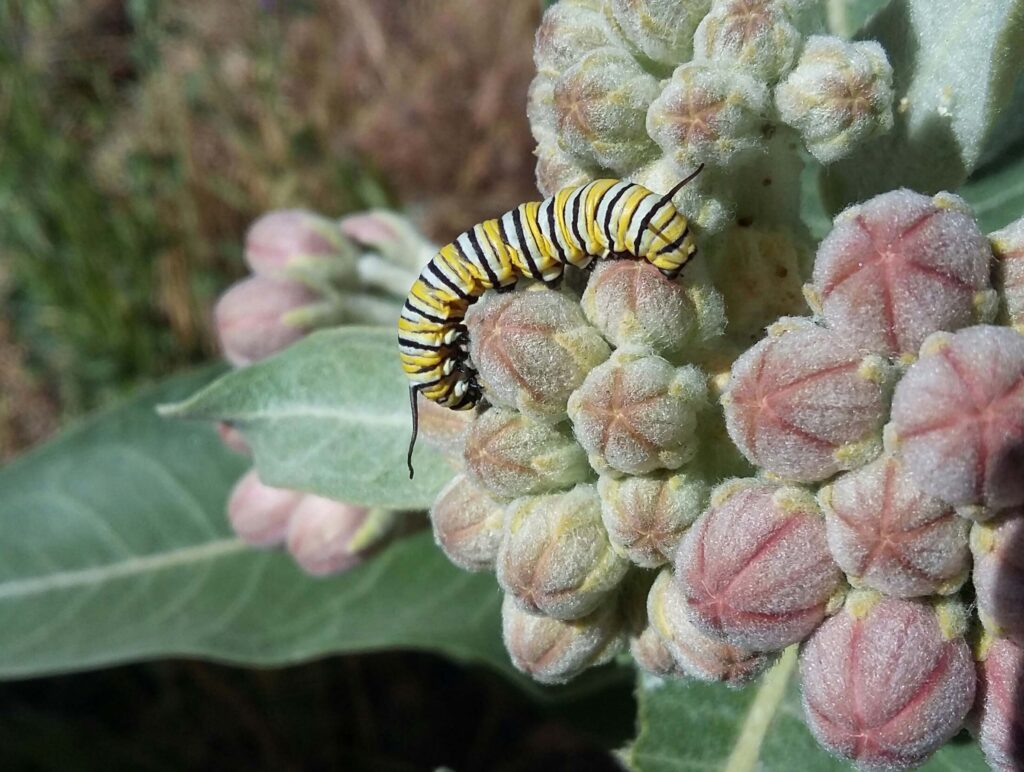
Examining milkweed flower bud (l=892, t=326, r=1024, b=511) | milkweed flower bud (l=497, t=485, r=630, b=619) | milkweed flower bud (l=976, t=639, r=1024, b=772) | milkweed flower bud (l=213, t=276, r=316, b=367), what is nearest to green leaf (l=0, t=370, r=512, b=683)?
milkweed flower bud (l=213, t=276, r=316, b=367)

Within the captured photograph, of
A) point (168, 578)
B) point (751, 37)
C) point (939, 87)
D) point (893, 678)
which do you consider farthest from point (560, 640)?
point (168, 578)

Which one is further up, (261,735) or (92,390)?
(92,390)

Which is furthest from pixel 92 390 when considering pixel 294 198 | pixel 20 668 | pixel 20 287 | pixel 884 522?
pixel 884 522

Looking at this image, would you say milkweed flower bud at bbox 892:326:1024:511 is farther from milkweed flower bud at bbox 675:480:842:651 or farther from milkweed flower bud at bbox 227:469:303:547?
milkweed flower bud at bbox 227:469:303:547

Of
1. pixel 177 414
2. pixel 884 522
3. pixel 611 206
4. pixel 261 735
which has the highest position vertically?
pixel 611 206

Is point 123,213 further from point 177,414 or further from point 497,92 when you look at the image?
point 177,414
